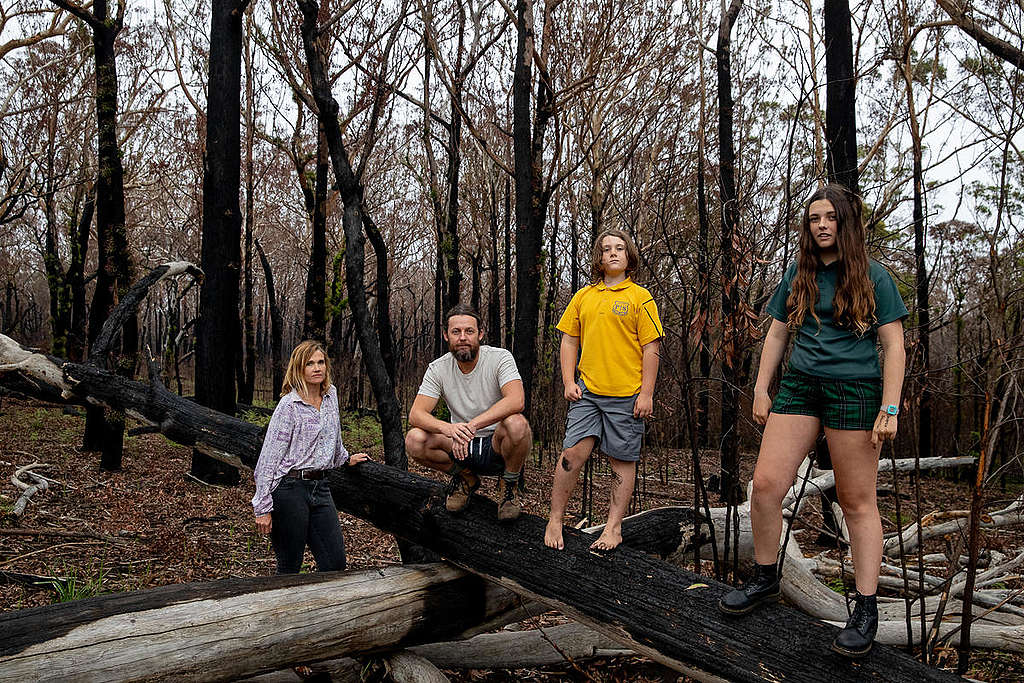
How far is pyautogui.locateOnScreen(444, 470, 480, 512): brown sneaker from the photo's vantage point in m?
3.84

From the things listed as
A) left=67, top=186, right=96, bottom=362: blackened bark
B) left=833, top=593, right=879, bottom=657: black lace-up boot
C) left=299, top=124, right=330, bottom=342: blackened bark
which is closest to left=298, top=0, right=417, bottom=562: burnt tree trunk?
left=833, top=593, right=879, bottom=657: black lace-up boot

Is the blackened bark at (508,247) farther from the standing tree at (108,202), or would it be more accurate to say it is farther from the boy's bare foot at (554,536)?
the boy's bare foot at (554,536)

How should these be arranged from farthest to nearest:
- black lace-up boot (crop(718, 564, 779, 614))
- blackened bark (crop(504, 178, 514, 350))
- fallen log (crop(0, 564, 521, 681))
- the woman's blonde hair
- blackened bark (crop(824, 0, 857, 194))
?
blackened bark (crop(504, 178, 514, 350)) → blackened bark (crop(824, 0, 857, 194)) → the woman's blonde hair → black lace-up boot (crop(718, 564, 779, 614)) → fallen log (crop(0, 564, 521, 681))

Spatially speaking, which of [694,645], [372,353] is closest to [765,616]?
[694,645]

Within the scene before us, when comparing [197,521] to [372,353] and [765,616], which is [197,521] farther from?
[765,616]

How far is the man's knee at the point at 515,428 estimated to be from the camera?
11.5ft

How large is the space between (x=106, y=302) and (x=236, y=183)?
2.23 meters

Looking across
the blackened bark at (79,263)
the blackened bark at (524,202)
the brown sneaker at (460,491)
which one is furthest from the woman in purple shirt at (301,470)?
the blackened bark at (79,263)

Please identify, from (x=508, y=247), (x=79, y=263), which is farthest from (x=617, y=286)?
(x=79, y=263)

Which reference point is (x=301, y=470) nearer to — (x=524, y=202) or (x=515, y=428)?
(x=515, y=428)

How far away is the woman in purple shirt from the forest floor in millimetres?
1108

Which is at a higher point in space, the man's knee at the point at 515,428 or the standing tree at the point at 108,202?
the standing tree at the point at 108,202

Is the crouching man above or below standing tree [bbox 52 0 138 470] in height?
below

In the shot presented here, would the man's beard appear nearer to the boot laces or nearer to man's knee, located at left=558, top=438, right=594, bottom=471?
man's knee, located at left=558, top=438, right=594, bottom=471
